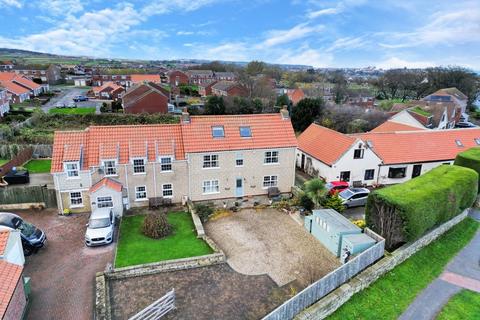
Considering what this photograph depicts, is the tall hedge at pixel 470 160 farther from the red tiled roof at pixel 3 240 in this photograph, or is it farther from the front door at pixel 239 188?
the red tiled roof at pixel 3 240

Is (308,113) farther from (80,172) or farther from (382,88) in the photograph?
(382,88)

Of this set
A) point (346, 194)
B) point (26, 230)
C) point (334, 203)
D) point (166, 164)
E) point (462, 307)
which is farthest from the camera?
point (346, 194)

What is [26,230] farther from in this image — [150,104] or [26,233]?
[150,104]

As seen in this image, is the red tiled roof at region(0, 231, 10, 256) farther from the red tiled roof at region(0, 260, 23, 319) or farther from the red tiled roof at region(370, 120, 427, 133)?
the red tiled roof at region(370, 120, 427, 133)

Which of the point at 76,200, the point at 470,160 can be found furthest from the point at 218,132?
the point at 470,160

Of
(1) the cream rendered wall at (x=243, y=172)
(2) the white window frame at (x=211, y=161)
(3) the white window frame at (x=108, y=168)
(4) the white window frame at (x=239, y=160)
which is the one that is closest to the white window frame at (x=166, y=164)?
(1) the cream rendered wall at (x=243, y=172)

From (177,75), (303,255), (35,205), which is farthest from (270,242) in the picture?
(177,75)

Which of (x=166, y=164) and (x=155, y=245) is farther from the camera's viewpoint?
(x=166, y=164)
